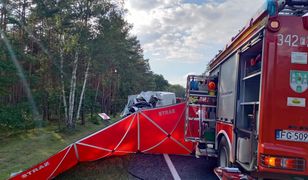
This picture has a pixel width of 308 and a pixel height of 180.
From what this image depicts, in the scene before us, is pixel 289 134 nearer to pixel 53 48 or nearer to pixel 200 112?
pixel 200 112

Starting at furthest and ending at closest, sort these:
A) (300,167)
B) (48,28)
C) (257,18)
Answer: (48,28)
(257,18)
(300,167)

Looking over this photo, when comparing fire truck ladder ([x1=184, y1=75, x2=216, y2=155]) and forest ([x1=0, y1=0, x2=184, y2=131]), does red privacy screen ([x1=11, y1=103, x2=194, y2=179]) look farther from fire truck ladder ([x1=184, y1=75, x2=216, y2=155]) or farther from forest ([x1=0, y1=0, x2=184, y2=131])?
forest ([x1=0, y1=0, x2=184, y2=131])

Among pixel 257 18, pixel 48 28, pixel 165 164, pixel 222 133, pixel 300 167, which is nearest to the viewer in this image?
pixel 300 167

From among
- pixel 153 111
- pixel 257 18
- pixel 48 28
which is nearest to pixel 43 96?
pixel 48 28

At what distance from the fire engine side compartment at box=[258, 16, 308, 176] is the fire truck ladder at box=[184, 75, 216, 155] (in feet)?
11.3

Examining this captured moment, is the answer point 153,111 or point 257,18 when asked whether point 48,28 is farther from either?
point 257,18

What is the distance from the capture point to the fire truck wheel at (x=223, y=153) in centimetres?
579

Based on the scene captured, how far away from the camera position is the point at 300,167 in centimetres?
397

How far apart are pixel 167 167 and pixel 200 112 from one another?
171 cm

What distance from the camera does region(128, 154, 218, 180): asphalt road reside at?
713cm

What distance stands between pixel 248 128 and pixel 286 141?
3.95 ft

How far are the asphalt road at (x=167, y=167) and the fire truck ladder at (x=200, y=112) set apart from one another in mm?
727

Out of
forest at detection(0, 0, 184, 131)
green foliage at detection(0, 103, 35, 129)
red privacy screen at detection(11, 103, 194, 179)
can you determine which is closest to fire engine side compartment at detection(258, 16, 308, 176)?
red privacy screen at detection(11, 103, 194, 179)

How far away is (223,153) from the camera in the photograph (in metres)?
6.36
